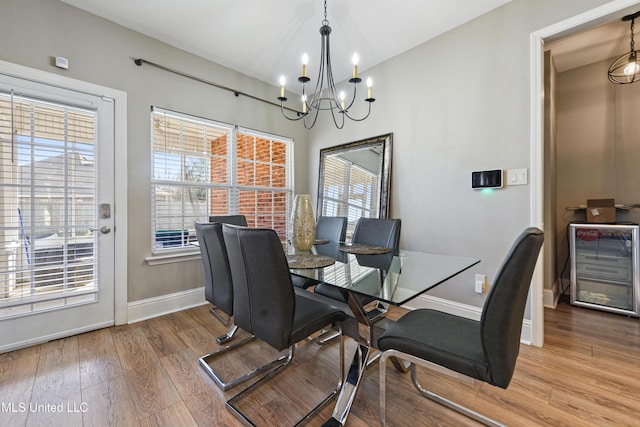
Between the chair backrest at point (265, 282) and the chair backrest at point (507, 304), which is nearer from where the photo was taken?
the chair backrest at point (507, 304)

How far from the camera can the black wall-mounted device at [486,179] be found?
2.18 meters

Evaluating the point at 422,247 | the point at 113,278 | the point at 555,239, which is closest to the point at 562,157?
the point at 555,239

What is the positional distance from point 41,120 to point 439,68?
11.4 feet

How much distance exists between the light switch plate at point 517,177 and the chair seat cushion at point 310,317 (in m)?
1.79

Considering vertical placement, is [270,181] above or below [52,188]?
above

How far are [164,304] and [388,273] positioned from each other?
2.34m

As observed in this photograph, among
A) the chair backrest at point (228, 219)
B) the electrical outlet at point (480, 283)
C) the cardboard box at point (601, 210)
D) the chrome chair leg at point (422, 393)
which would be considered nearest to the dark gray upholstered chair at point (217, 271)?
the chair backrest at point (228, 219)

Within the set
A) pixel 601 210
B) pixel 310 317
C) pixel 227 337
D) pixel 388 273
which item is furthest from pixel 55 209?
pixel 601 210

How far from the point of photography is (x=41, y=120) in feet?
6.69

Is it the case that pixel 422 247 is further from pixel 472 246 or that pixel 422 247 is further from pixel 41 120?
pixel 41 120

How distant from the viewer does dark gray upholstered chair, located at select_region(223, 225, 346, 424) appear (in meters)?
1.17

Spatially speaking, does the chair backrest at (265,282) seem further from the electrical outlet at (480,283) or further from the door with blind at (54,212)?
the electrical outlet at (480,283)

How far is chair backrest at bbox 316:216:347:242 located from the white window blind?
2.08 m

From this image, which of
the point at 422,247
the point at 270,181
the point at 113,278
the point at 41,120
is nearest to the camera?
the point at 41,120
